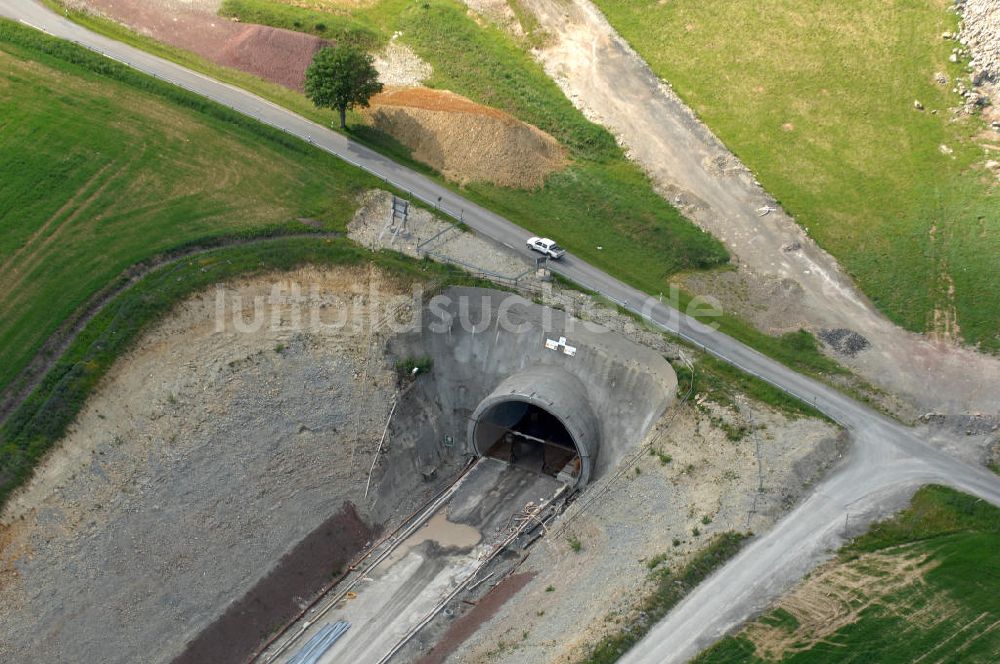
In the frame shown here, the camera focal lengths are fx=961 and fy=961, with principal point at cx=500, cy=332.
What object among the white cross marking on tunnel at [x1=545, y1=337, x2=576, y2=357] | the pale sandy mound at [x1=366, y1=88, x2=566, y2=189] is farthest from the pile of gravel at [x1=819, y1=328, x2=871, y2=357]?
the pale sandy mound at [x1=366, y1=88, x2=566, y2=189]

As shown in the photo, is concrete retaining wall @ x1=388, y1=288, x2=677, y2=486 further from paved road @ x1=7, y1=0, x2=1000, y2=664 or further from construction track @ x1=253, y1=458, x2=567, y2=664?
paved road @ x1=7, y1=0, x2=1000, y2=664

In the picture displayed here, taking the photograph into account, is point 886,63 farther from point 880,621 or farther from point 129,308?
point 129,308

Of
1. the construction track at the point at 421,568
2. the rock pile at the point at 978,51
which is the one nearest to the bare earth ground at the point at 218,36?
the construction track at the point at 421,568

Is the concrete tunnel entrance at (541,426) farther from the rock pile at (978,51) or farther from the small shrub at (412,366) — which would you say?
the rock pile at (978,51)

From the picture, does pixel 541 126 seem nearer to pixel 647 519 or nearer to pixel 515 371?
pixel 515 371

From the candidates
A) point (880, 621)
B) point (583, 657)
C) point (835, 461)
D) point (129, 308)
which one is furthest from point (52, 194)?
point (880, 621)

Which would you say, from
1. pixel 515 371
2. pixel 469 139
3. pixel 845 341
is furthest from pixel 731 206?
pixel 515 371
